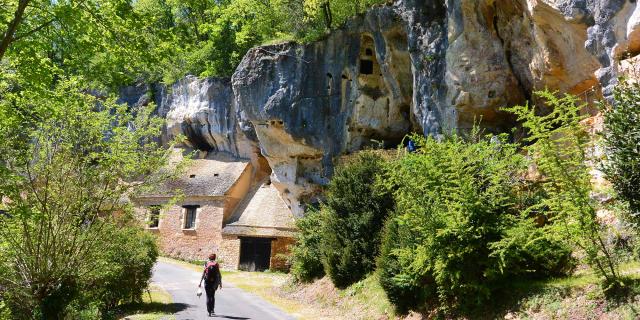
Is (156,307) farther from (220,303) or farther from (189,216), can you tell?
(189,216)

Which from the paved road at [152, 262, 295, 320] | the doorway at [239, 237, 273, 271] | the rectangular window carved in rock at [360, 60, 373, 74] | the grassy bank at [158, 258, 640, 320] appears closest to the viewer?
the grassy bank at [158, 258, 640, 320]

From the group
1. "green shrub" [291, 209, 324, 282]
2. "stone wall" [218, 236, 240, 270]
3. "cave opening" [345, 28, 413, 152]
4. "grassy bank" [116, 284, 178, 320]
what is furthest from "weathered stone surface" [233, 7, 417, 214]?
"grassy bank" [116, 284, 178, 320]

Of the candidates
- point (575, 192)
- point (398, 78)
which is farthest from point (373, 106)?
point (575, 192)

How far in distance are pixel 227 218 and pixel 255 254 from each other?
10.7 ft

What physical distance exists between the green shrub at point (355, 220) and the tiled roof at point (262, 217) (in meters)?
12.6

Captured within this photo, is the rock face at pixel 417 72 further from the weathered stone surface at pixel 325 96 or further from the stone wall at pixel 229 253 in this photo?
the stone wall at pixel 229 253

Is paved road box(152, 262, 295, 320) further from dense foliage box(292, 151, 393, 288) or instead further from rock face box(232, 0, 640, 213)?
rock face box(232, 0, 640, 213)

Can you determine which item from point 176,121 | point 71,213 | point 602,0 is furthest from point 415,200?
point 176,121

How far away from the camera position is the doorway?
28.2 m

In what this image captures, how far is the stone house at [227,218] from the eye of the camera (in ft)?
93.3

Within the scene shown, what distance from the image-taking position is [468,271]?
8945 mm

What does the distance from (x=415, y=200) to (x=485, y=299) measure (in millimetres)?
2122

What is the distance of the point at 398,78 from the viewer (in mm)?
20938

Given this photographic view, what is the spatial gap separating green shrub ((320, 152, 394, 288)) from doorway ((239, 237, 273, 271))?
13078 millimetres
